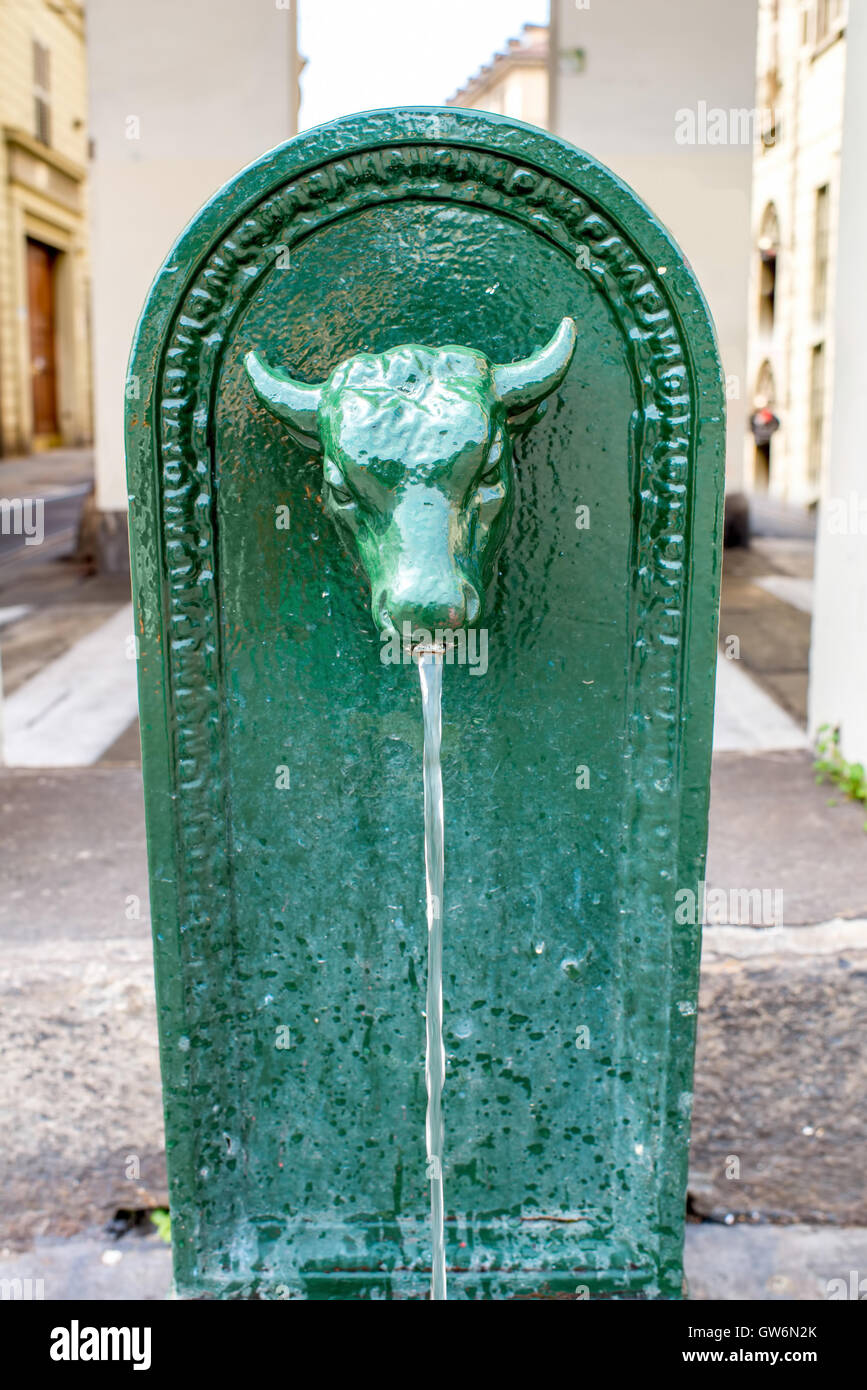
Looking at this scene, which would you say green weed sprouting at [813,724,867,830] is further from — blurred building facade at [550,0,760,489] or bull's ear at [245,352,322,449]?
blurred building facade at [550,0,760,489]

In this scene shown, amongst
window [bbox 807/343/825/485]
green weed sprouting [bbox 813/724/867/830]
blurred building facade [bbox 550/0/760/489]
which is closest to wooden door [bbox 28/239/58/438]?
window [bbox 807/343/825/485]

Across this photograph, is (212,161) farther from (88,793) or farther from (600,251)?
(600,251)

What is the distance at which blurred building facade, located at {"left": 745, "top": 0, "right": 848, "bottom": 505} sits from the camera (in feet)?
44.6

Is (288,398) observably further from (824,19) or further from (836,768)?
(824,19)

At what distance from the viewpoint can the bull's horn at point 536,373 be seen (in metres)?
1.29

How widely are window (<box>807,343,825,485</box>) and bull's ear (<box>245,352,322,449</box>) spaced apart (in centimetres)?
1439

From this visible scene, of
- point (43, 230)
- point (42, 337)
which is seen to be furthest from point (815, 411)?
point (42, 337)

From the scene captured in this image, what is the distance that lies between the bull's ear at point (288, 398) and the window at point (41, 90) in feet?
65.6

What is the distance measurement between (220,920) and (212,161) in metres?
6.19

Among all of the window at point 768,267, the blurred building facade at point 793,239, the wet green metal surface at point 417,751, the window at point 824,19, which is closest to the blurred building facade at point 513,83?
the blurred building facade at point 793,239

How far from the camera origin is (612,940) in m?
1.55

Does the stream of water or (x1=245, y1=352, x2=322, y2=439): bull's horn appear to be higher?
(x1=245, y1=352, x2=322, y2=439): bull's horn

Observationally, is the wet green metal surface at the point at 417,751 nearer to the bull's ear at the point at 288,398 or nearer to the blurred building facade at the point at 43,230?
the bull's ear at the point at 288,398
